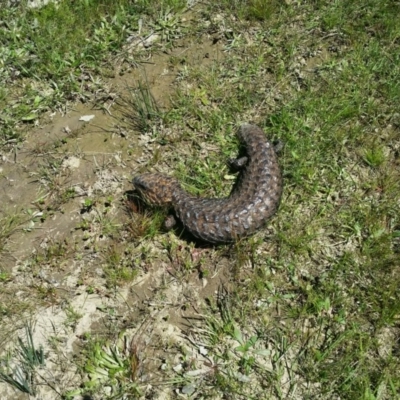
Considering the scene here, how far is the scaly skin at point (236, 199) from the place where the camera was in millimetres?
4996

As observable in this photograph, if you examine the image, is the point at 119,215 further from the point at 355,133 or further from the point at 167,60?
the point at 355,133

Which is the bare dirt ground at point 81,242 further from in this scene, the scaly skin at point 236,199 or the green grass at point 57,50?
the scaly skin at point 236,199

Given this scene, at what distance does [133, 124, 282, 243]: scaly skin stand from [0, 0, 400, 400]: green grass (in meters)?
0.24

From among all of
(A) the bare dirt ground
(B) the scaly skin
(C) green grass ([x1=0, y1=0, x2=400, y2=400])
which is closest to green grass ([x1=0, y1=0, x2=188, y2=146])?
(C) green grass ([x1=0, y1=0, x2=400, y2=400])

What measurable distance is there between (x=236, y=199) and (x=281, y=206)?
559mm

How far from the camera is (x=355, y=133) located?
5.66 m

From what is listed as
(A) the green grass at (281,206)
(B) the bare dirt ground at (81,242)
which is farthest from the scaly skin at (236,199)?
(B) the bare dirt ground at (81,242)

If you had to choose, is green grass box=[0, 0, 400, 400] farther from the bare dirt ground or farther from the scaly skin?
the scaly skin

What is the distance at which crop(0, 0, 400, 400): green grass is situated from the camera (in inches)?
180

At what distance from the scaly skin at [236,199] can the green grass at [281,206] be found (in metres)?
0.24

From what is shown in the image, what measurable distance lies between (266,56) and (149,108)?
1.80 m

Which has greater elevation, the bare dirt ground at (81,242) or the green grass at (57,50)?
the green grass at (57,50)

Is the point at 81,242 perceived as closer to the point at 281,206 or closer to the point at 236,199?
the point at 236,199

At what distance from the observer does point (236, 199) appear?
518cm
